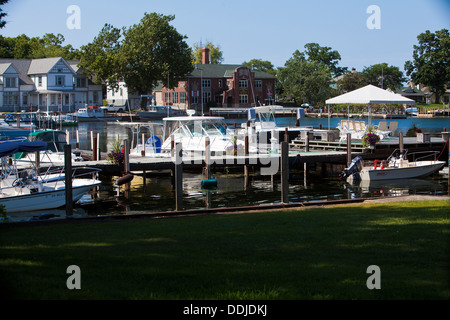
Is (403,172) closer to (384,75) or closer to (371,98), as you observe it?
(371,98)

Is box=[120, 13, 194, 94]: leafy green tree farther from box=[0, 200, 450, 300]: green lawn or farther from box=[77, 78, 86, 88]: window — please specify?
box=[0, 200, 450, 300]: green lawn

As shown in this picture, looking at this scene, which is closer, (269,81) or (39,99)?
(39,99)

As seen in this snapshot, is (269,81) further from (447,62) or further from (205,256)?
(205,256)

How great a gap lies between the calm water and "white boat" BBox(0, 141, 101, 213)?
0.43 meters

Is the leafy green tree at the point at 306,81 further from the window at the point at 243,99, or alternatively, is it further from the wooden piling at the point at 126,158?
the wooden piling at the point at 126,158

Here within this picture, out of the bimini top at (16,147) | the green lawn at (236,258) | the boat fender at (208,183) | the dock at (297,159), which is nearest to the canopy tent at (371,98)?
the dock at (297,159)

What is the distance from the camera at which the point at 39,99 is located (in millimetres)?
88750

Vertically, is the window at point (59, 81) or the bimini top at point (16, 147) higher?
the window at point (59, 81)

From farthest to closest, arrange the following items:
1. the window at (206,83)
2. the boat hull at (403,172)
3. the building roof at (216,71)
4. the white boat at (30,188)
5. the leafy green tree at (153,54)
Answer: the window at (206,83)
the building roof at (216,71)
the leafy green tree at (153,54)
the boat hull at (403,172)
the white boat at (30,188)

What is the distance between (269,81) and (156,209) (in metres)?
85.0

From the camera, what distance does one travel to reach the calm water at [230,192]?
22641 mm

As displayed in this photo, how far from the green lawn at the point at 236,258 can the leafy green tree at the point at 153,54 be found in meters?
81.1

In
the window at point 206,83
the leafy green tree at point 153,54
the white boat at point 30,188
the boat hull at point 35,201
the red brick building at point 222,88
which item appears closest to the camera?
the white boat at point 30,188
